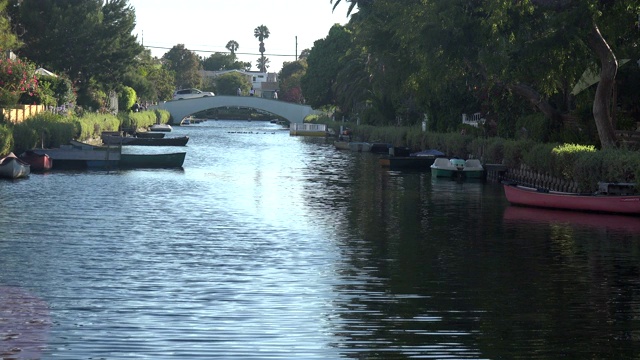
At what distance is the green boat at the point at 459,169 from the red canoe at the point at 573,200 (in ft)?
53.2

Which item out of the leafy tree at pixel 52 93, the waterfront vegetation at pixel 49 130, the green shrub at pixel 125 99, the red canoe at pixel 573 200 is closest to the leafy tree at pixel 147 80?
the green shrub at pixel 125 99

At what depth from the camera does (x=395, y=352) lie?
1595 cm

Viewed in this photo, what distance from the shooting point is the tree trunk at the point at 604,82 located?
44.4 m

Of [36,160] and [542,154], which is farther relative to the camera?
[36,160]

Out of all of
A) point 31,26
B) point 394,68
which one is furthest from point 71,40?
point 394,68

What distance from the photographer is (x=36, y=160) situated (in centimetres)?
5969

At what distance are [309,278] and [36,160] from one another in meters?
39.6

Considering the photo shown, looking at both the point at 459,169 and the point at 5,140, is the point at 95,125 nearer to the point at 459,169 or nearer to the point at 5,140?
the point at 5,140

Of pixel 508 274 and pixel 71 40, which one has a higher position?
pixel 71 40

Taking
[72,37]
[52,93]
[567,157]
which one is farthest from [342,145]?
[567,157]

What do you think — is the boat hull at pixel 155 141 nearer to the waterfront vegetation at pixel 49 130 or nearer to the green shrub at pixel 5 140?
the waterfront vegetation at pixel 49 130

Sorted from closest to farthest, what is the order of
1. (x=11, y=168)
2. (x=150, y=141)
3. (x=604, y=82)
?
(x=604, y=82), (x=11, y=168), (x=150, y=141)

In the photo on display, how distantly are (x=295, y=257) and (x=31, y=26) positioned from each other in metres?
77.0

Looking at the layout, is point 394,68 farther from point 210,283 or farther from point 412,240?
point 210,283
